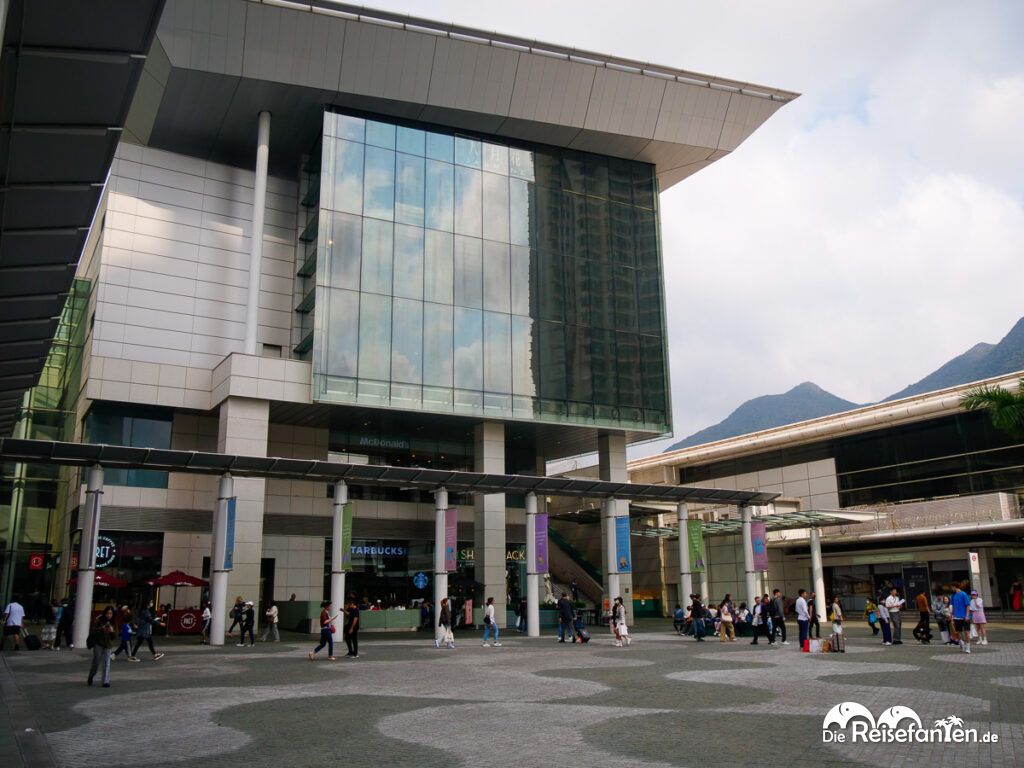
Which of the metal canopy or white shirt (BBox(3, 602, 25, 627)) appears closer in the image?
→ white shirt (BBox(3, 602, 25, 627))

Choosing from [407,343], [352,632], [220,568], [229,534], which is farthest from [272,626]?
[407,343]

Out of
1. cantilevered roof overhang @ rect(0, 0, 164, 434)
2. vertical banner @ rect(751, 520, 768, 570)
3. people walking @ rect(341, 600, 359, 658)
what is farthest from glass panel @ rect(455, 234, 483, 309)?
cantilevered roof overhang @ rect(0, 0, 164, 434)

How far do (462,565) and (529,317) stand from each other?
14.8 metres

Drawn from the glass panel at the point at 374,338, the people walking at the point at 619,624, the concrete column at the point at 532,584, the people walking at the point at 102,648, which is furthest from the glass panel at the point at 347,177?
the people walking at the point at 102,648

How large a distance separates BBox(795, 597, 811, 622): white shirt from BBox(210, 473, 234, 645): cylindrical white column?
18.8m

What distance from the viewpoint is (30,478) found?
4941 cm

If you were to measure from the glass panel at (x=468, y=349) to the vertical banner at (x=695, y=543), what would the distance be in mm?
12057

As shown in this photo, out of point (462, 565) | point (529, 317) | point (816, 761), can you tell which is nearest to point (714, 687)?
point (816, 761)

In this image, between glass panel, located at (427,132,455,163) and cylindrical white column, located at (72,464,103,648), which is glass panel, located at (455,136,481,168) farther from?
cylindrical white column, located at (72,464,103,648)

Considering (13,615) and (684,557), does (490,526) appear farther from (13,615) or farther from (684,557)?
(13,615)

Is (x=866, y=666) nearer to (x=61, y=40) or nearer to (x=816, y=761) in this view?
(x=816, y=761)

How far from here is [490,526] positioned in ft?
143

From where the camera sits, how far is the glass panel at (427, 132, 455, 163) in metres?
44.4

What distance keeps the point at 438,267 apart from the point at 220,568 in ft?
62.0
